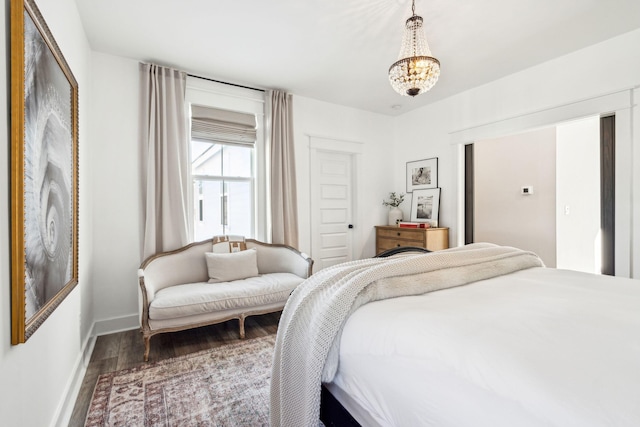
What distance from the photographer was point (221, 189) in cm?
383

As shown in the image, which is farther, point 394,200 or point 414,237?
point 394,200

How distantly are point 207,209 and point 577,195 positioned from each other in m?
4.98

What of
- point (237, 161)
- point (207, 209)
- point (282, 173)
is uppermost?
point (237, 161)

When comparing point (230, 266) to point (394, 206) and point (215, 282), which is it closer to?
point (215, 282)

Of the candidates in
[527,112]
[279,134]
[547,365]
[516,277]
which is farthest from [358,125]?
[547,365]

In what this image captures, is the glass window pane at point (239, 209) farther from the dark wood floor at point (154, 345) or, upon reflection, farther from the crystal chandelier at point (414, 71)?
the crystal chandelier at point (414, 71)

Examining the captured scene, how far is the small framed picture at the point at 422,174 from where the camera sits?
448 cm

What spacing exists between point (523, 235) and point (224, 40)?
4784 millimetres

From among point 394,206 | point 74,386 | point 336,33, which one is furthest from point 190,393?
point 394,206

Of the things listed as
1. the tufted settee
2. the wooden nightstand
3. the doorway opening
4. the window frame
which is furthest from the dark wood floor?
the doorway opening

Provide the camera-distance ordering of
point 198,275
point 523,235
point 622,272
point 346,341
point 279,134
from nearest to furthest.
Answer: point 346,341 → point 622,272 → point 198,275 → point 279,134 → point 523,235

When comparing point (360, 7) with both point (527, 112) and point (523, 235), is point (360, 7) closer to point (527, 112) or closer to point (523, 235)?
point (527, 112)

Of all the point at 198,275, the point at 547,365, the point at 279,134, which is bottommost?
the point at 198,275

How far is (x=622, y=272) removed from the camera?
278 centimetres
